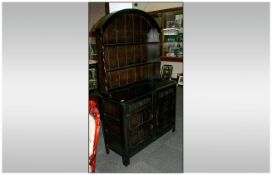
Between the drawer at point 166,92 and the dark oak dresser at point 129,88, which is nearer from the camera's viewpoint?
the dark oak dresser at point 129,88

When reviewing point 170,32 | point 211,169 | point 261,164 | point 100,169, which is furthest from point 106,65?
point 170,32

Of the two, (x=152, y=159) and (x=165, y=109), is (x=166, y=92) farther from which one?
(x=152, y=159)

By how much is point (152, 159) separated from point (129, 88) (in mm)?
856

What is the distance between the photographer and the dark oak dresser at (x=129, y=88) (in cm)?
212

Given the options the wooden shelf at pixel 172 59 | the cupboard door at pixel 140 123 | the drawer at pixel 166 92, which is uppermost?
the wooden shelf at pixel 172 59

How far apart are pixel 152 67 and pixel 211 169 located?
5.55 feet

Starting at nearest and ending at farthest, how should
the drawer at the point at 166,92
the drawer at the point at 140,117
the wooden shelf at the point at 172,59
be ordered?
the drawer at the point at 140,117 → the drawer at the point at 166,92 → the wooden shelf at the point at 172,59

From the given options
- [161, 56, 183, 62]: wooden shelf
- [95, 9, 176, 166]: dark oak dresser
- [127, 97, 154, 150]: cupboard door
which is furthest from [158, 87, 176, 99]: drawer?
[161, 56, 183, 62]: wooden shelf

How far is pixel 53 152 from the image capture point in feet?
4.52

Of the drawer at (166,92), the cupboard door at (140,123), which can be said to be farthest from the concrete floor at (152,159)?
the drawer at (166,92)

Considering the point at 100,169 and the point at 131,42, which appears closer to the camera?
the point at 100,169

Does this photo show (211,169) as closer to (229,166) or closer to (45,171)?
(229,166)

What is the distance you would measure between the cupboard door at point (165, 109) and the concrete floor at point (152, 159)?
21 cm

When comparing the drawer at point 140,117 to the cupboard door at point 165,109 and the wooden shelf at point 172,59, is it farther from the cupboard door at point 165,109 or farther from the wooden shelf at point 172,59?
the wooden shelf at point 172,59
